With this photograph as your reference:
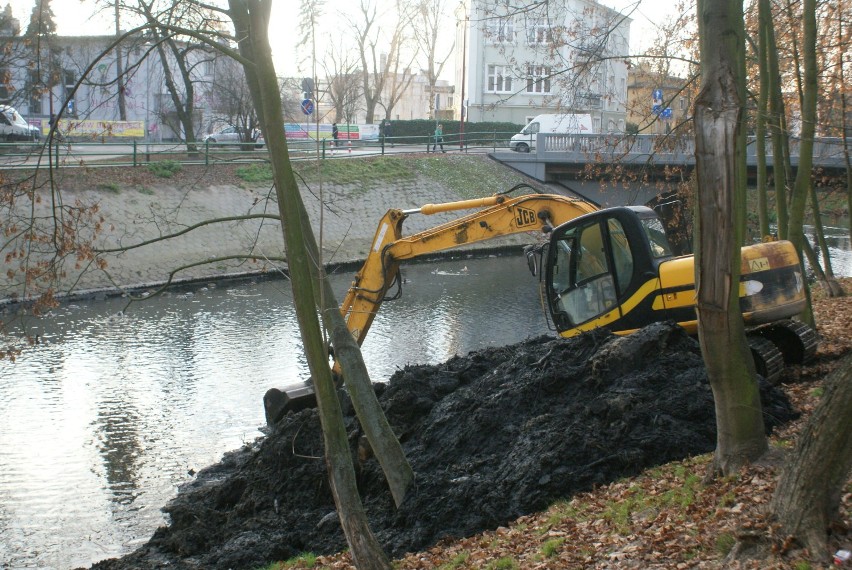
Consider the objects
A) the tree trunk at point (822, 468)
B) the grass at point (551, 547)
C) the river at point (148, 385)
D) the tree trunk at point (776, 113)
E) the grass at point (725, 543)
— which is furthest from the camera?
the tree trunk at point (776, 113)

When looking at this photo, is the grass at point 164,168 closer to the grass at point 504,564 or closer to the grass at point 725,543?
the grass at point 504,564

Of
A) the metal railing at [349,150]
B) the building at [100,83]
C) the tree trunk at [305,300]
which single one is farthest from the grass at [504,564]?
the metal railing at [349,150]

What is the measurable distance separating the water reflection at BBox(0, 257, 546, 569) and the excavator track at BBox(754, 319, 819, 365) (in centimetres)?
734

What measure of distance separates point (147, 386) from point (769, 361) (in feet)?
34.3

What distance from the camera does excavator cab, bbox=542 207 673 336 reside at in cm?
1112

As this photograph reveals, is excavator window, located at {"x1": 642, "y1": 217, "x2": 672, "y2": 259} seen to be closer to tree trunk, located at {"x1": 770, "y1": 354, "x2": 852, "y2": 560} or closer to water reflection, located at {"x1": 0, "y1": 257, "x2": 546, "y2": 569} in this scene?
tree trunk, located at {"x1": 770, "y1": 354, "x2": 852, "y2": 560}

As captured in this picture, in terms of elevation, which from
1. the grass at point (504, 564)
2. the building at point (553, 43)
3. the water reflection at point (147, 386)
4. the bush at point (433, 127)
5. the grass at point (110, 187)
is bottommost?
the water reflection at point (147, 386)

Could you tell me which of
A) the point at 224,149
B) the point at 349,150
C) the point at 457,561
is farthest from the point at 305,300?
the point at 349,150

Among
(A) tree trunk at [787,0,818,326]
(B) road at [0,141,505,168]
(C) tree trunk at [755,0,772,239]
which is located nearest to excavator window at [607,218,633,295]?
(C) tree trunk at [755,0,772,239]

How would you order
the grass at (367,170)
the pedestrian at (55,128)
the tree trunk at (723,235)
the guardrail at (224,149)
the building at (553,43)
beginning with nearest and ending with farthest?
the tree trunk at (723,235)
the pedestrian at (55,128)
the building at (553,43)
the guardrail at (224,149)
the grass at (367,170)

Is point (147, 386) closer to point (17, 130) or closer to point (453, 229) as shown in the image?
point (453, 229)

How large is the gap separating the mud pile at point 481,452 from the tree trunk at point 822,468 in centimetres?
296

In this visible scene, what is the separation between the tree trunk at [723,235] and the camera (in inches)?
250

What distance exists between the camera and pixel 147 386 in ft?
52.7
